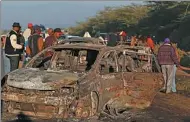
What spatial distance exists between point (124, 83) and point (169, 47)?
3.65m

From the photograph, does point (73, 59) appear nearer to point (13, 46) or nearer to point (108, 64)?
point (108, 64)

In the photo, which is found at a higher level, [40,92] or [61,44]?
[61,44]

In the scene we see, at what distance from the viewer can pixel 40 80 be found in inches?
339

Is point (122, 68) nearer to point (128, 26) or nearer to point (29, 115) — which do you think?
point (29, 115)

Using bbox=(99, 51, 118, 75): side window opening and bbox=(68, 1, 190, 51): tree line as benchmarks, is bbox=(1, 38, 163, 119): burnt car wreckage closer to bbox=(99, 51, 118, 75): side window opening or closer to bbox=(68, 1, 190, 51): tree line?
bbox=(99, 51, 118, 75): side window opening

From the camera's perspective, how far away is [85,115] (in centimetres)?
866

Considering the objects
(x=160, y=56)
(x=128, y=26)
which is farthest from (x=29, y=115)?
(x=128, y=26)

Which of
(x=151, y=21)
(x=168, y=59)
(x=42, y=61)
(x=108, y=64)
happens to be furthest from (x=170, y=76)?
(x=151, y=21)

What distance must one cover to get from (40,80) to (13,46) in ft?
11.9

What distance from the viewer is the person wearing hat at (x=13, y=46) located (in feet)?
39.3

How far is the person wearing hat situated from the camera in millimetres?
11992

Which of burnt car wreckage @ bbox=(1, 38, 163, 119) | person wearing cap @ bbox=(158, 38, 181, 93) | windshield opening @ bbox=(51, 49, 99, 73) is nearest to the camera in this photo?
burnt car wreckage @ bbox=(1, 38, 163, 119)

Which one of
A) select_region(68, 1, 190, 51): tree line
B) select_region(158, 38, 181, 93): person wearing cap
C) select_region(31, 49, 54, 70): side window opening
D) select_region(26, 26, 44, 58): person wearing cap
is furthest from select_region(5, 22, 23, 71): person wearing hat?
select_region(68, 1, 190, 51): tree line

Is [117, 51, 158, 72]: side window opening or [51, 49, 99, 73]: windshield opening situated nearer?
[117, 51, 158, 72]: side window opening
